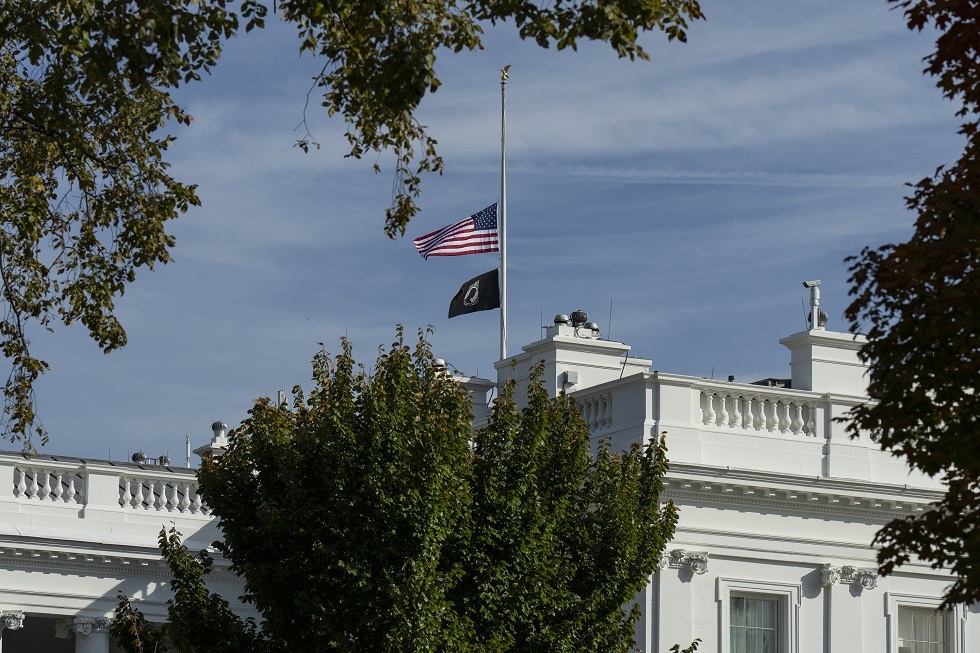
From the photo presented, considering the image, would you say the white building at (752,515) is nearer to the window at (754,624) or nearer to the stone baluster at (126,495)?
the window at (754,624)

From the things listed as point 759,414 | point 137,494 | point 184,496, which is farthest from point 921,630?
point 137,494

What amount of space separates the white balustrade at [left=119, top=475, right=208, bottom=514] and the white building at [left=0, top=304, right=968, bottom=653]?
1.14 m

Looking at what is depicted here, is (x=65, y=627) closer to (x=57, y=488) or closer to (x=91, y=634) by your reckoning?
(x=91, y=634)

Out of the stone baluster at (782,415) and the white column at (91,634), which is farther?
the white column at (91,634)

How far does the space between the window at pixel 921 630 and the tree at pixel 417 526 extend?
7.99 meters

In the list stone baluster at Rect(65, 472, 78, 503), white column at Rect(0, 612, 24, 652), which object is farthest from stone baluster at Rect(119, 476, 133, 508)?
white column at Rect(0, 612, 24, 652)

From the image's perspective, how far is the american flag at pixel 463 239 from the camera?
4212 cm

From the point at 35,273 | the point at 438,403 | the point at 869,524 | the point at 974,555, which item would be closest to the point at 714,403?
the point at 869,524

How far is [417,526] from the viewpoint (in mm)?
27609

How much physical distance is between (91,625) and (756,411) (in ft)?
43.1

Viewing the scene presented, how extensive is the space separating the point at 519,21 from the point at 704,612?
63.5 ft

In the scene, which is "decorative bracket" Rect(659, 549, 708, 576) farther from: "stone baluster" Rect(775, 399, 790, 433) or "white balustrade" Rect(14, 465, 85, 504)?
"white balustrade" Rect(14, 465, 85, 504)

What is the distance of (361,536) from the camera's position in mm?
27812

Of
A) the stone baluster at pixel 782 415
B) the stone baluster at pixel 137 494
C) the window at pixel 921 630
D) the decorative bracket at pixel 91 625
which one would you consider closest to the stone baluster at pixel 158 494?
the stone baluster at pixel 137 494
